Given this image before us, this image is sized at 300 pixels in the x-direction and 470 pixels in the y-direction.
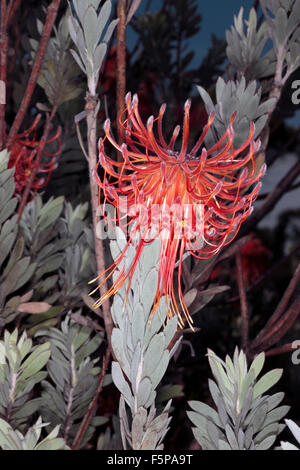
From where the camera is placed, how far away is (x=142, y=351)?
12.2 inches

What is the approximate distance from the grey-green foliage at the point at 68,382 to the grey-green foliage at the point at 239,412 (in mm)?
119

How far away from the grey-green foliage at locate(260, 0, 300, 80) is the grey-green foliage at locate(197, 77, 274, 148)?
56mm

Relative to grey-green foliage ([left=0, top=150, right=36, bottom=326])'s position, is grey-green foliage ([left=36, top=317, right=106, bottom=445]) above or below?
below

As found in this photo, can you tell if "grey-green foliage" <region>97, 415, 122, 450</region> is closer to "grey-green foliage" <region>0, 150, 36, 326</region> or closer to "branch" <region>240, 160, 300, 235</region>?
"grey-green foliage" <region>0, 150, 36, 326</region>

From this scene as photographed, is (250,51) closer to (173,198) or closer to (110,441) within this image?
(173,198)

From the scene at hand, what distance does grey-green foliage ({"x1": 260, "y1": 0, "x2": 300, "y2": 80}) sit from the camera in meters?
0.43

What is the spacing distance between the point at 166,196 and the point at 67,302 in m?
0.16

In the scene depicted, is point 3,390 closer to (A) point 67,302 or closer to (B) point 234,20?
(A) point 67,302

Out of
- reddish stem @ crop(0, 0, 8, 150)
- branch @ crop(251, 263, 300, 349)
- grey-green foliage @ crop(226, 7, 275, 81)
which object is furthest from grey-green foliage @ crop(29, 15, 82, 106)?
branch @ crop(251, 263, 300, 349)

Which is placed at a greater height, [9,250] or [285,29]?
[285,29]

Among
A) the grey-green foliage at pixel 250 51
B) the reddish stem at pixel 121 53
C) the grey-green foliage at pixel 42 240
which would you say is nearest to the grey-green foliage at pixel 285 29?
the grey-green foliage at pixel 250 51

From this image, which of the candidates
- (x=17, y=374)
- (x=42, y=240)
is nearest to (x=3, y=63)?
(x=42, y=240)

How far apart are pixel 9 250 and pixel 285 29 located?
0.91 feet

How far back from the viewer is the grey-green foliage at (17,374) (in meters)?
0.35
